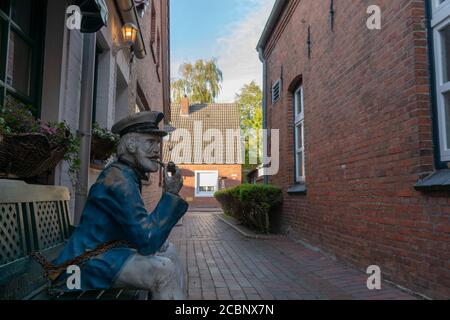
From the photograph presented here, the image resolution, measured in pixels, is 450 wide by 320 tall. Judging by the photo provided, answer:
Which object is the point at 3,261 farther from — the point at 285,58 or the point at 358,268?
the point at 285,58

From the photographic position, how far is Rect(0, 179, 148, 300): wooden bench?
1.85m

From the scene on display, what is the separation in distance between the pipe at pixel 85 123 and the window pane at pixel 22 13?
678 millimetres

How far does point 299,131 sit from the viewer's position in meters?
8.46

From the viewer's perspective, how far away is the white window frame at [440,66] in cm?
356

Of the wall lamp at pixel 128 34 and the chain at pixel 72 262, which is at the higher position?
the wall lamp at pixel 128 34

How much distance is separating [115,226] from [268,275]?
317cm

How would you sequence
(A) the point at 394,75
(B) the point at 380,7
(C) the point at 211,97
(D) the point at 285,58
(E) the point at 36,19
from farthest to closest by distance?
1. (C) the point at 211,97
2. (D) the point at 285,58
3. (B) the point at 380,7
4. (A) the point at 394,75
5. (E) the point at 36,19

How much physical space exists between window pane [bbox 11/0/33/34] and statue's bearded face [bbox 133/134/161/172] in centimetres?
167

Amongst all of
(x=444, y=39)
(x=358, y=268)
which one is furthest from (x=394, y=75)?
(x=358, y=268)

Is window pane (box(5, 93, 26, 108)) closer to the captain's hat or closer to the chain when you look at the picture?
the captain's hat

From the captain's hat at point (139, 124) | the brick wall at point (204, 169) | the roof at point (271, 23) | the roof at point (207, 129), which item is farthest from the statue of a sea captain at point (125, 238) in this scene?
the roof at point (207, 129)

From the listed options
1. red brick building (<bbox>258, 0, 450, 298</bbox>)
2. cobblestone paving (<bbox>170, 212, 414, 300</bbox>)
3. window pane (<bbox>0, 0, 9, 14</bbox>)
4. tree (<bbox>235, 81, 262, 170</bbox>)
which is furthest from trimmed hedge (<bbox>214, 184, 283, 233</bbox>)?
tree (<bbox>235, 81, 262, 170</bbox>)

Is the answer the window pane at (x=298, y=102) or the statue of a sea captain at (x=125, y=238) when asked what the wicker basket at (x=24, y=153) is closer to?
the statue of a sea captain at (x=125, y=238)
